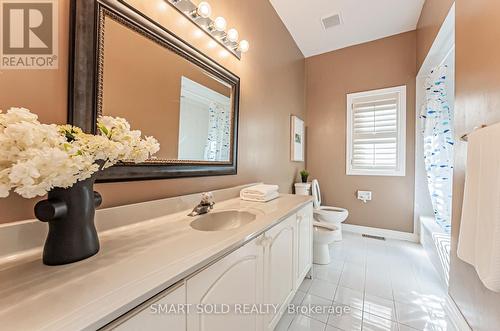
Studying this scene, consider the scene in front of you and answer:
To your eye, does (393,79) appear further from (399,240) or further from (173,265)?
(173,265)

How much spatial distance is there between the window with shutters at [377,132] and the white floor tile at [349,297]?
188 cm

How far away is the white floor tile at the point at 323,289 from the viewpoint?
1664mm

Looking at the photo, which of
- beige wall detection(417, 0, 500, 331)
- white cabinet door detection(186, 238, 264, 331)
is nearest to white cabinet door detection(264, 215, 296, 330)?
white cabinet door detection(186, 238, 264, 331)

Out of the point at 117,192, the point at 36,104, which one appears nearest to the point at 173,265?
the point at 117,192

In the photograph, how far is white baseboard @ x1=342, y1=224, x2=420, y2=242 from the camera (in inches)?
110

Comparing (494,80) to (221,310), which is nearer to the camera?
(221,310)

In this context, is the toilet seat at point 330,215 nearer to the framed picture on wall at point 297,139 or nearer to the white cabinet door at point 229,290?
the framed picture on wall at point 297,139

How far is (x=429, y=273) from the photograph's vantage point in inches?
79.2

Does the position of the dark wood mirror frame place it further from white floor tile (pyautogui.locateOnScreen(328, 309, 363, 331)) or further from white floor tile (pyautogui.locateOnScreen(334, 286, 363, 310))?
white floor tile (pyautogui.locateOnScreen(334, 286, 363, 310))

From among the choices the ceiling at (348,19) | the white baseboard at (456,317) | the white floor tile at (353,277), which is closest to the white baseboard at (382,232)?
the white floor tile at (353,277)

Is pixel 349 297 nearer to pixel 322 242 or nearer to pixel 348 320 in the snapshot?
pixel 348 320

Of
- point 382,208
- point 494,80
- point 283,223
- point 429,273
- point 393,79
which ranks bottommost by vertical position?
point 429,273

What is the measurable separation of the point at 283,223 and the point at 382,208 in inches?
95.6

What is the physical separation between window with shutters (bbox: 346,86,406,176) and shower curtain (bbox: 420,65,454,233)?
579 millimetres
